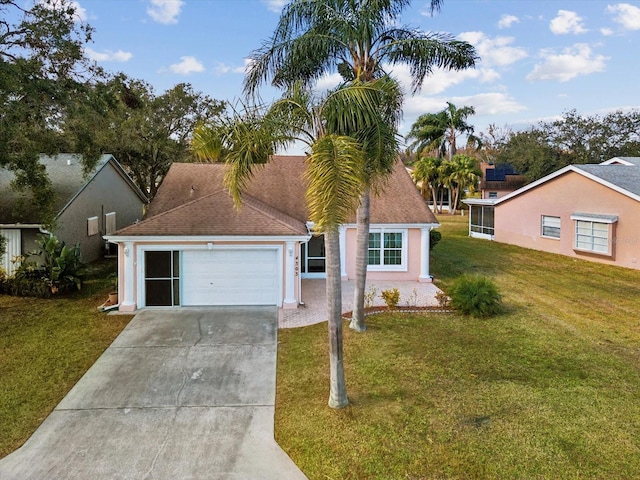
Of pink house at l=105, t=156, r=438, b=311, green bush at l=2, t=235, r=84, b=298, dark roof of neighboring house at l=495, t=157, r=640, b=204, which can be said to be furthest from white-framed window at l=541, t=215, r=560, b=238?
green bush at l=2, t=235, r=84, b=298

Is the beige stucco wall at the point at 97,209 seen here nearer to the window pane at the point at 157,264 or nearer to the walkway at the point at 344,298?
the window pane at the point at 157,264

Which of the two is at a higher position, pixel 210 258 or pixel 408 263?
pixel 210 258

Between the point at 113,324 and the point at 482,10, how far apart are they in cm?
1621

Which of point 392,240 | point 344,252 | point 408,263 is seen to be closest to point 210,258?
point 344,252

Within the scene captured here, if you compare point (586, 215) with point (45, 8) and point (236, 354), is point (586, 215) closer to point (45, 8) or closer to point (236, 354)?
point (236, 354)

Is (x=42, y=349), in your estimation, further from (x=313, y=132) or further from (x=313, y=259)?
(x=313, y=259)

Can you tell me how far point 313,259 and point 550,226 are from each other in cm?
1545

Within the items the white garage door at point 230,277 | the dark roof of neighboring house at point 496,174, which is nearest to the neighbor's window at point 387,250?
the white garage door at point 230,277

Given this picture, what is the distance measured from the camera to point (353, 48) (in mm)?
10039

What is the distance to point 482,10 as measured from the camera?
14.6m

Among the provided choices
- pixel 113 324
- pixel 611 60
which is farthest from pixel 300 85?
pixel 611 60

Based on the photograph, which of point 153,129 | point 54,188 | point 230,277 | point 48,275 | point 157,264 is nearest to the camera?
point 157,264

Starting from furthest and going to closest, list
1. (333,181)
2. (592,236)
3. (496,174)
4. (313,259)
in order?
(496,174) → (592,236) → (313,259) → (333,181)

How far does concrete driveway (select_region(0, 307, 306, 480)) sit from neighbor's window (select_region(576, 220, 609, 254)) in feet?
61.1
